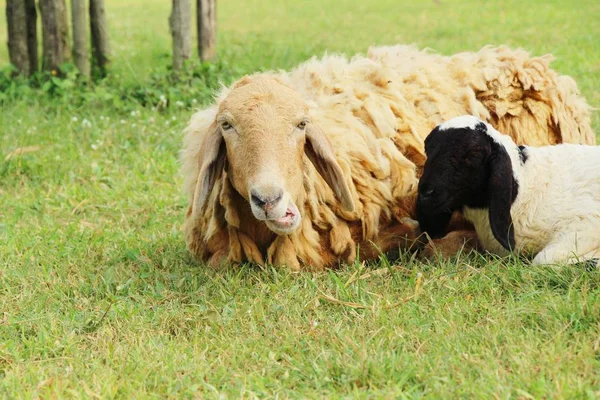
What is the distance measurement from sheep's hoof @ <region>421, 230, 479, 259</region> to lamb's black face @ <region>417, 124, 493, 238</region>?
220 mm

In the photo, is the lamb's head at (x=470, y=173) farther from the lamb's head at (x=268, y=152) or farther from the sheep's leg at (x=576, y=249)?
the lamb's head at (x=268, y=152)

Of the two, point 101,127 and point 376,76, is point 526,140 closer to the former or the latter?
point 376,76

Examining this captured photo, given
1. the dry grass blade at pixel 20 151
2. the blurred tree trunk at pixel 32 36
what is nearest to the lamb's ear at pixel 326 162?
the dry grass blade at pixel 20 151

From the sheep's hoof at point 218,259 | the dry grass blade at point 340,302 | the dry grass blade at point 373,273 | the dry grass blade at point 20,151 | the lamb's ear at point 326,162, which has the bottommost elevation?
the dry grass blade at point 20,151

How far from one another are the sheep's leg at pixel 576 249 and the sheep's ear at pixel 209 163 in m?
1.67

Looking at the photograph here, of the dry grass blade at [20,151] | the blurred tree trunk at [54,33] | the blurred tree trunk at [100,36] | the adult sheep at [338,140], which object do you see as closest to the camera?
the adult sheep at [338,140]

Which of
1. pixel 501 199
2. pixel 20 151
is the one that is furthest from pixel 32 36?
pixel 501 199

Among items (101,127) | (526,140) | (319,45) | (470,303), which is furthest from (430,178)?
(319,45)

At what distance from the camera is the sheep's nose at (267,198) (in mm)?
4004

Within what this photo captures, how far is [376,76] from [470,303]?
6.25ft

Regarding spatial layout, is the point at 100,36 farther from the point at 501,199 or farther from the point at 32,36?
the point at 501,199

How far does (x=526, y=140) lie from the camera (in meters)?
5.65

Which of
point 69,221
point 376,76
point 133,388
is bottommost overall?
point 69,221

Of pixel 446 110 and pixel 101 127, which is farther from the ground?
pixel 446 110
